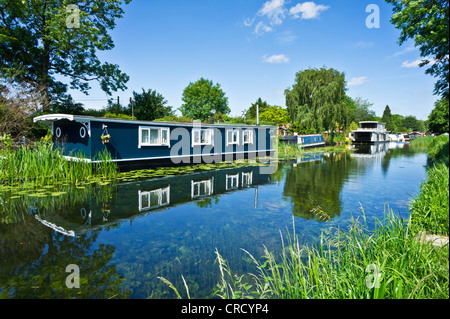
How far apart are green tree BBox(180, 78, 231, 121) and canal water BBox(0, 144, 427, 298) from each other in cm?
4673

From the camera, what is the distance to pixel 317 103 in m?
29.9

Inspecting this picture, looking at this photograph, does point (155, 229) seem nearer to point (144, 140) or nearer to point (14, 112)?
point (144, 140)

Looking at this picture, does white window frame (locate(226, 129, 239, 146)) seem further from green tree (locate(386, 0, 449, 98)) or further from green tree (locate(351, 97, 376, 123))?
green tree (locate(351, 97, 376, 123))

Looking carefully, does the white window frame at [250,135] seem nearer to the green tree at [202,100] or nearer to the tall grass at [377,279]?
the tall grass at [377,279]

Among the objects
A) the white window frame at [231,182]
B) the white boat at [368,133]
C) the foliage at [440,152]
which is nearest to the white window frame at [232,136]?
the white window frame at [231,182]

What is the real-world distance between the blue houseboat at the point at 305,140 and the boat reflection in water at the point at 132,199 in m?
15.1

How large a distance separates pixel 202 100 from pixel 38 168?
4856cm

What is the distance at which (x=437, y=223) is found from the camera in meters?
3.76

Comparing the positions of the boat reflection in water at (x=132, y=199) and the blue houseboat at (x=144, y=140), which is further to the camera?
the blue houseboat at (x=144, y=140)

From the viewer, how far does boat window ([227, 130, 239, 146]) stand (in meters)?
16.5

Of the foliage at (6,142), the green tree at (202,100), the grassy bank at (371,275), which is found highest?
the green tree at (202,100)

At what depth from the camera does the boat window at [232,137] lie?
16531mm

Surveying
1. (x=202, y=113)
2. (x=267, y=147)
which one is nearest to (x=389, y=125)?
(x=202, y=113)

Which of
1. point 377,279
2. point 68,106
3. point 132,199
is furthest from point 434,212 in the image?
point 68,106
